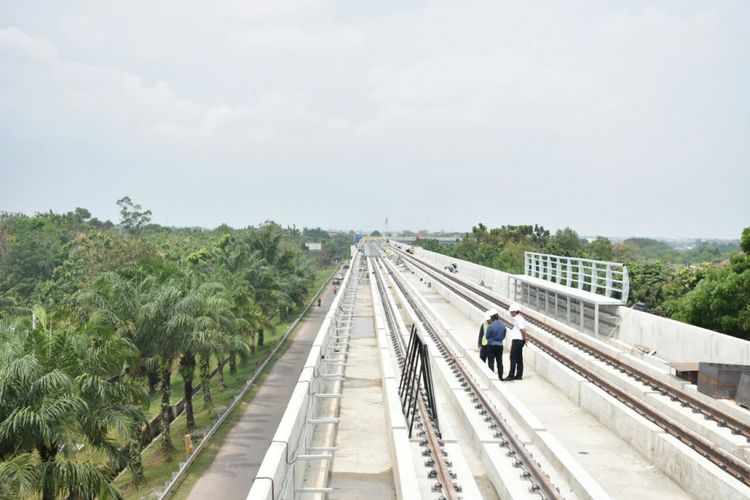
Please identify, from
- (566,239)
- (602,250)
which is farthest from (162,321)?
(566,239)

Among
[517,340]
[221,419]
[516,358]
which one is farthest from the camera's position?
[221,419]

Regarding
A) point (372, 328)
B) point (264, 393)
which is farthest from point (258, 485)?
point (264, 393)

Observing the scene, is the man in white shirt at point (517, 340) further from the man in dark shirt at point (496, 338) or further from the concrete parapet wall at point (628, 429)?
the concrete parapet wall at point (628, 429)

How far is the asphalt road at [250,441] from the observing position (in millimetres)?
19422

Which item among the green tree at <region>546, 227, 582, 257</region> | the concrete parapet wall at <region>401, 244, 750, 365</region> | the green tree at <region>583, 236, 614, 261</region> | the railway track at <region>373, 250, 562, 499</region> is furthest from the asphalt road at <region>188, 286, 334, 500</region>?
the green tree at <region>546, 227, 582, 257</region>

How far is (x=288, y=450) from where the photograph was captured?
18.5 ft

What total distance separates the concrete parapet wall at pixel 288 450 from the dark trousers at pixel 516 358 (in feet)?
15.4

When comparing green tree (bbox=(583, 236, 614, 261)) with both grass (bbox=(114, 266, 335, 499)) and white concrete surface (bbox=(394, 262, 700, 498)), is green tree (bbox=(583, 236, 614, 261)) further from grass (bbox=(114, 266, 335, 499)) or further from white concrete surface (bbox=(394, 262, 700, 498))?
white concrete surface (bbox=(394, 262, 700, 498))

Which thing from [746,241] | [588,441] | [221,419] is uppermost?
[746,241]

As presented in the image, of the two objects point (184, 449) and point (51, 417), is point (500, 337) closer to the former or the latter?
point (51, 417)

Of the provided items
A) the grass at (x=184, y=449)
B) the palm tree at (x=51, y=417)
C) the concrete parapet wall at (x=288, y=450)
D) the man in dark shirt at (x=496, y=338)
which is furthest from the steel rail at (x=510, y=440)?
the grass at (x=184, y=449)

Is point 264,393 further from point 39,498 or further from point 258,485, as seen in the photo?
point 258,485

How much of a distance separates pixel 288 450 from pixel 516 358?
298 inches

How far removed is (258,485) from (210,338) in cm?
1734
